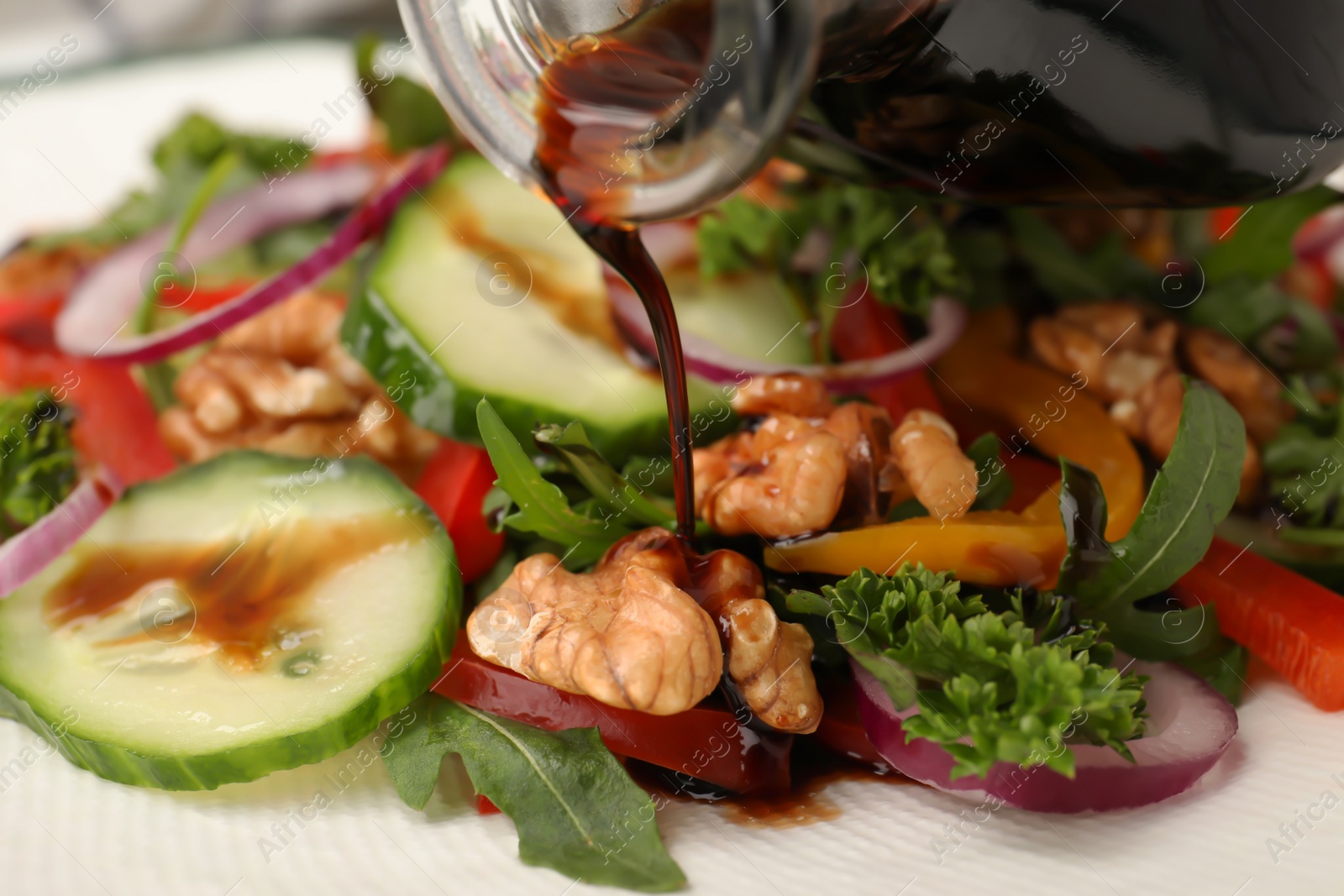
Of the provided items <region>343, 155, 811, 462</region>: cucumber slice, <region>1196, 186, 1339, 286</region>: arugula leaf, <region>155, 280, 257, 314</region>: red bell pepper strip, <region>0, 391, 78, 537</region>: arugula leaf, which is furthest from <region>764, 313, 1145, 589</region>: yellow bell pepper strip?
<region>155, 280, 257, 314</region>: red bell pepper strip

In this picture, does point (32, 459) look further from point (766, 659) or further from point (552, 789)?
point (766, 659)

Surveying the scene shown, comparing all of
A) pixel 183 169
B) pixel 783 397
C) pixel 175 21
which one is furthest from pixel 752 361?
pixel 175 21

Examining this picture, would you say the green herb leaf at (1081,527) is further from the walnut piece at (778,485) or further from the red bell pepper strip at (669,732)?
the red bell pepper strip at (669,732)

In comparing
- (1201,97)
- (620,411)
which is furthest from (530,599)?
(1201,97)

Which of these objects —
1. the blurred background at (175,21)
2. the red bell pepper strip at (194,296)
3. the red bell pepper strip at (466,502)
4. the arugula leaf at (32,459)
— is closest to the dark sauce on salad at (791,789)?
the red bell pepper strip at (466,502)

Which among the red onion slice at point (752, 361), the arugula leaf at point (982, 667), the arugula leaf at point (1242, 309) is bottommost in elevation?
the arugula leaf at point (982, 667)

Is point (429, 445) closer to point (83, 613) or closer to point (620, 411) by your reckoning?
point (620, 411)
